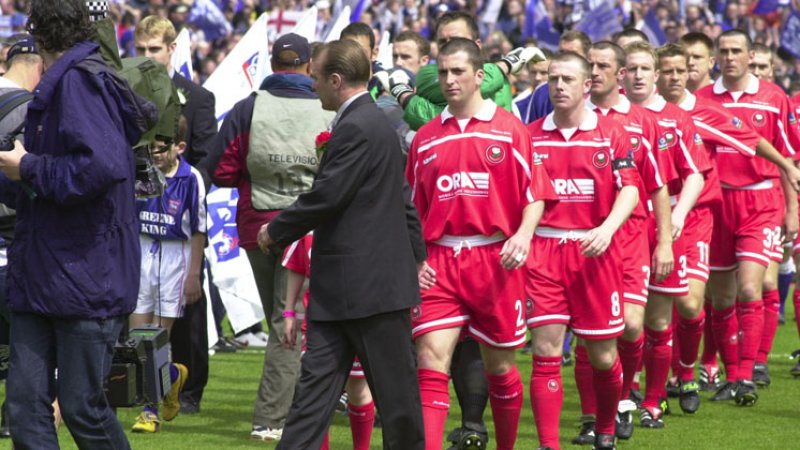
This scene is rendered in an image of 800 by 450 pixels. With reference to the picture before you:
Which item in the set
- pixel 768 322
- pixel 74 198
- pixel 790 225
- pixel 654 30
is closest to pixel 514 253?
pixel 74 198

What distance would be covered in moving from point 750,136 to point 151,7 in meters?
17.6

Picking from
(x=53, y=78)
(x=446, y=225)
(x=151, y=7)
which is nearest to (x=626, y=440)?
(x=446, y=225)

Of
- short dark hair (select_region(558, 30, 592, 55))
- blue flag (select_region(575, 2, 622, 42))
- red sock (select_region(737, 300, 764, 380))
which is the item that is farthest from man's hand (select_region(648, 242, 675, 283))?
blue flag (select_region(575, 2, 622, 42))

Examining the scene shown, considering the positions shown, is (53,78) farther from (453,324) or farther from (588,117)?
(588,117)

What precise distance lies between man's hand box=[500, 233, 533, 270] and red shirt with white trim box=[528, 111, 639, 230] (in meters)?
0.99

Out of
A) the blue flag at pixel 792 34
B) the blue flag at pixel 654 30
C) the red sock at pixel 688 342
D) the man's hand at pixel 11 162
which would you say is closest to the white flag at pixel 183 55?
the red sock at pixel 688 342

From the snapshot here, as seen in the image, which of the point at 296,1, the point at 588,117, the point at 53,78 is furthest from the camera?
the point at 296,1

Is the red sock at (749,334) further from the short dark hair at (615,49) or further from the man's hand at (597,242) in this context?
the man's hand at (597,242)

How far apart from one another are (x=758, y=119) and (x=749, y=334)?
1.71 m

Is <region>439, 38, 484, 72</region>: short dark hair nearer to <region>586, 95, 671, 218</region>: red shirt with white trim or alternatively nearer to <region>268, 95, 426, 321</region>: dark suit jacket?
<region>268, 95, 426, 321</region>: dark suit jacket

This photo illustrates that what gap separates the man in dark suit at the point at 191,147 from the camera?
34.2 feet

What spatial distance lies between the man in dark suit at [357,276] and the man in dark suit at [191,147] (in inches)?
152

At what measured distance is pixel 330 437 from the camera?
375 inches

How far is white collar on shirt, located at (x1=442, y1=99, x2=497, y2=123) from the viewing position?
7875 millimetres
